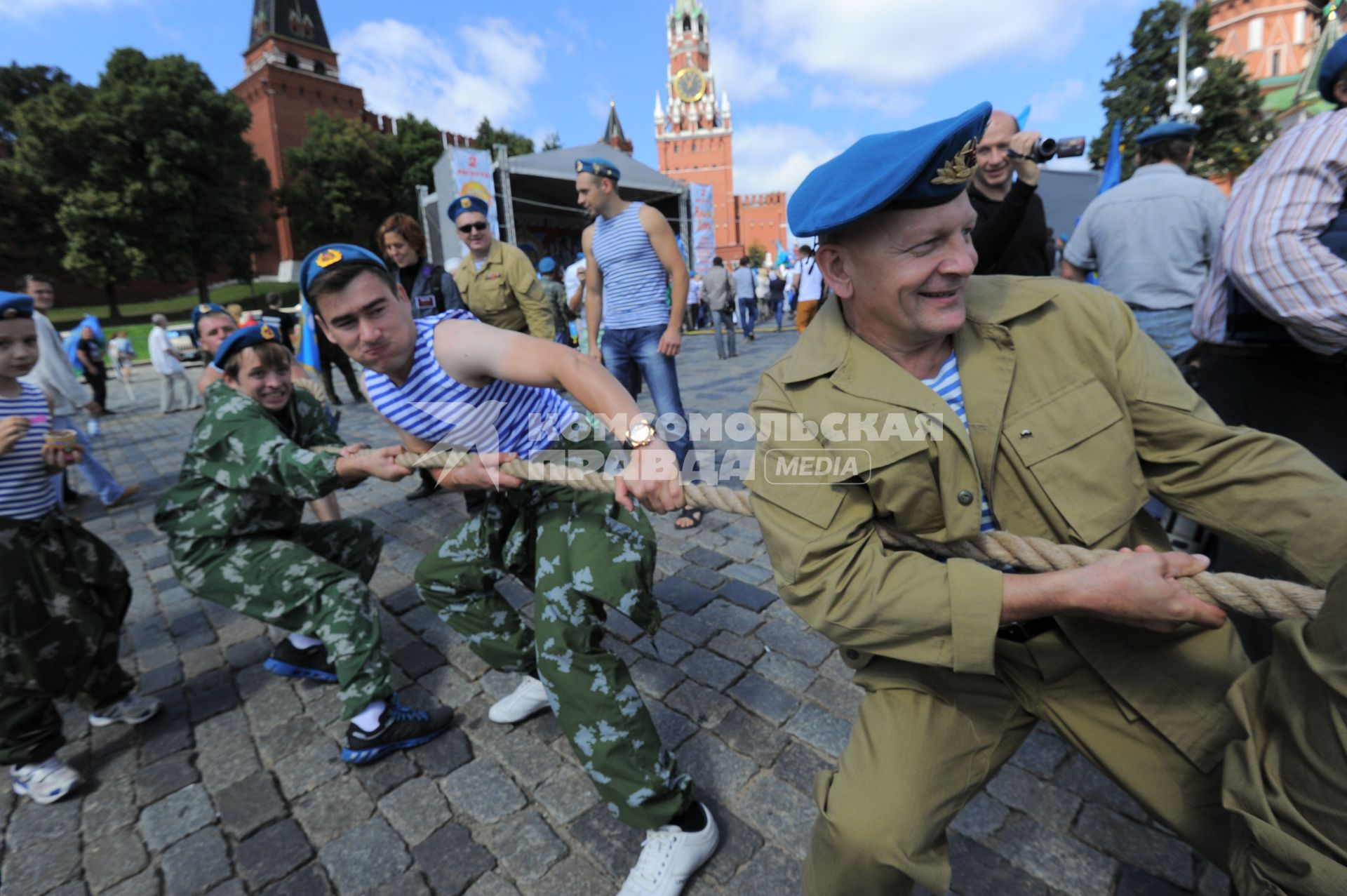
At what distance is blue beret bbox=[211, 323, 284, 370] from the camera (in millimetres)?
2963

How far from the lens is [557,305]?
9398 mm

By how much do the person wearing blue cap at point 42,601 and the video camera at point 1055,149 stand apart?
4438 millimetres

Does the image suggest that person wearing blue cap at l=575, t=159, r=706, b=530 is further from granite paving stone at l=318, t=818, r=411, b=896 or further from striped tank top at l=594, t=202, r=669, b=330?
granite paving stone at l=318, t=818, r=411, b=896

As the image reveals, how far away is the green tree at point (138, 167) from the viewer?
30.6 metres

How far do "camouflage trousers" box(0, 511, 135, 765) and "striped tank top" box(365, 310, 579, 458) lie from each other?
1.59 metres

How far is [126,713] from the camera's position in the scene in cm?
287

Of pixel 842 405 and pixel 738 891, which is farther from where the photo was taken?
pixel 738 891

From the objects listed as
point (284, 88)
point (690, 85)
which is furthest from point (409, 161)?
point (690, 85)

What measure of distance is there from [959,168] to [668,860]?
2.02m

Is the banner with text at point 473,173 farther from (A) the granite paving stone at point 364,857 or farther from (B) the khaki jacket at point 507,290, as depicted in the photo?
(A) the granite paving stone at point 364,857

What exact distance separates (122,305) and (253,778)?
5375cm

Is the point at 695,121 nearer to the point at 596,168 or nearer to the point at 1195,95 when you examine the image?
the point at 1195,95

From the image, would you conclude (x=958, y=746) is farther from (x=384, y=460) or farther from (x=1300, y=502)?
(x=384, y=460)

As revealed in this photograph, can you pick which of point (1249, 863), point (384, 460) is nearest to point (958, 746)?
point (1249, 863)
